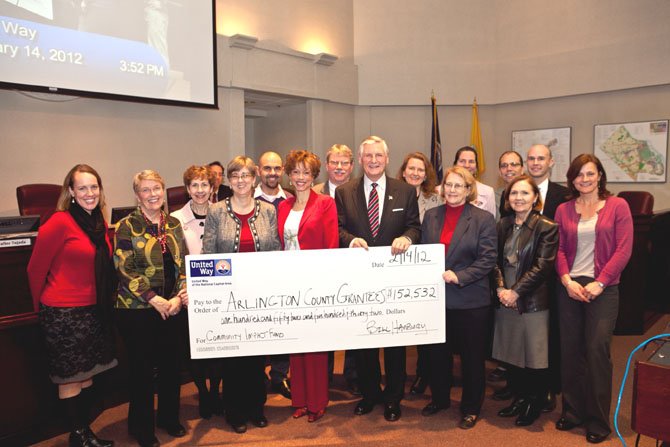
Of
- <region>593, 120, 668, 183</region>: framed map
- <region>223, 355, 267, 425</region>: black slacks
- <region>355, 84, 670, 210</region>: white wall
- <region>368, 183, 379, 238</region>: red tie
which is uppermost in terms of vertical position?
<region>355, 84, 670, 210</region>: white wall

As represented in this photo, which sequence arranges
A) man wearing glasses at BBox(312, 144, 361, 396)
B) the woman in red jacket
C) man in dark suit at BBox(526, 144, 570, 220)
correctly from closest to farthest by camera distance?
the woman in red jacket, man in dark suit at BBox(526, 144, 570, 220), man wearing glasses at BBox(312, 144, 361, 396)

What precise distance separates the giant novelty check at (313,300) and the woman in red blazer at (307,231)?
229 mm

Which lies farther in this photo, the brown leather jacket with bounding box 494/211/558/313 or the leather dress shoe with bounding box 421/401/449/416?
the leather dress shoe with bounding box 421/401/449/416

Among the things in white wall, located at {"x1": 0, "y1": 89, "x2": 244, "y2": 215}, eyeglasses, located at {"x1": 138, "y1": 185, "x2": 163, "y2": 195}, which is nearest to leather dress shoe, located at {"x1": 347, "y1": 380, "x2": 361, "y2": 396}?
eyeglasses, located at {"x1": 138, "y1": 185, "x2": 163, "y2": 195}

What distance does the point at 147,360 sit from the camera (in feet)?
8.94

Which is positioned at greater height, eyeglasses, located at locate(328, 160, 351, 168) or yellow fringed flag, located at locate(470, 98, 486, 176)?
yellow fringed flag, located at locate(470, 98, 486, 176)

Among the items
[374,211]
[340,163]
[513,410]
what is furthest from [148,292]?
[513,410]

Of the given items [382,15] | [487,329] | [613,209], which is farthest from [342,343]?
[382,15]

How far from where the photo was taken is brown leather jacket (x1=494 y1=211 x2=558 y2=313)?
2.80m

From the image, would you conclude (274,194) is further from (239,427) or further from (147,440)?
(147,440)

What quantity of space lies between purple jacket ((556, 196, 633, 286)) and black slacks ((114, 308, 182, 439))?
2.36 metres

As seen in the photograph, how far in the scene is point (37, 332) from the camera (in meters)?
2.84

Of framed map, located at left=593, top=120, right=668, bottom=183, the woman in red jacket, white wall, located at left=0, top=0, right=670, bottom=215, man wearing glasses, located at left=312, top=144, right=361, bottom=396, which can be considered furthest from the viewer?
framed map, located at left=593, top=120, right=668, bottom=183

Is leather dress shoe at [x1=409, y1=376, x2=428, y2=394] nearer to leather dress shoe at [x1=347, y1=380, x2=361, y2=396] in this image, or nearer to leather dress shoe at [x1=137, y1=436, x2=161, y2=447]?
leather dress shoe at [x1=347, y1=380, x2=361, y2=396]
